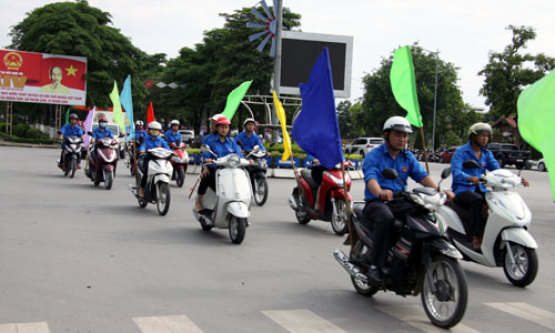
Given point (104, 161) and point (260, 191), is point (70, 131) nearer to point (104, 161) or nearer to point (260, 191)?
point (104, 161)

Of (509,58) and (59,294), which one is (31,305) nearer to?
(59,294)

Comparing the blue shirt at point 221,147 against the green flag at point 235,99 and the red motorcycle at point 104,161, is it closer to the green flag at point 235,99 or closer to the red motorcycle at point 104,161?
the green flag at point 235,99

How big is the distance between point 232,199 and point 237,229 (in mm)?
402

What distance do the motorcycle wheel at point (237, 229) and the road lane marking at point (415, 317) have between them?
3274mm

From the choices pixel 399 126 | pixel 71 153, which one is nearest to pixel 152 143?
pixel 71 153

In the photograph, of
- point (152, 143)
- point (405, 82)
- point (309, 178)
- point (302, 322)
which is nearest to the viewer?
point (302, 322)

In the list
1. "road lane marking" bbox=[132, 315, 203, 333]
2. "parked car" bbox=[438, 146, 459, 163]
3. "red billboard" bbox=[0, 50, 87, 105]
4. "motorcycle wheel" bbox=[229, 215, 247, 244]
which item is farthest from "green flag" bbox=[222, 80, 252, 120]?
"parked car" bbox=[438, 146, 459, 163]

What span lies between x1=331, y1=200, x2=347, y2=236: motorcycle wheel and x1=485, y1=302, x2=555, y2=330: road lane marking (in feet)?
13.6

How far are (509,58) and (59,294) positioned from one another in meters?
51.4

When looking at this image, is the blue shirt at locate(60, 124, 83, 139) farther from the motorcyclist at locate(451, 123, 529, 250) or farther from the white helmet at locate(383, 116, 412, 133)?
the white helmet at locate(383, 116, 412, 133)

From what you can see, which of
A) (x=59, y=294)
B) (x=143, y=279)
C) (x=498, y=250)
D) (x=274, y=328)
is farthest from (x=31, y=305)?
(x=498, y=250)

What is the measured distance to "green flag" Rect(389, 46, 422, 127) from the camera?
303 inches

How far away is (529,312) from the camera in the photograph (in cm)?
573

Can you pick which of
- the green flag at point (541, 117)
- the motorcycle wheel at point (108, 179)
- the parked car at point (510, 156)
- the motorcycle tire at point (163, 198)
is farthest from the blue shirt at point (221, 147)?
the parked car at point (510, 156)
